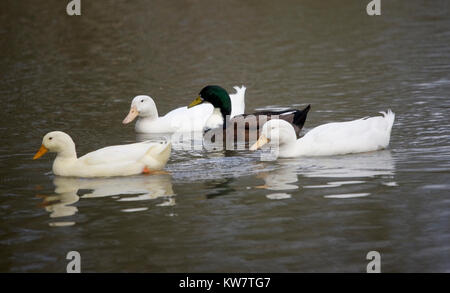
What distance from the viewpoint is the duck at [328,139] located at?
31.6 ft

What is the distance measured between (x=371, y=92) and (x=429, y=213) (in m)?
6.84

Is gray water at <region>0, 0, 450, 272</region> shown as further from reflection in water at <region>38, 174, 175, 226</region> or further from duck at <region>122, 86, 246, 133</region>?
duck at <region>122, 86, 246, 133</region>

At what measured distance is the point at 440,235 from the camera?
6.71 m

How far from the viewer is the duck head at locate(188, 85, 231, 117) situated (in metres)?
12.0

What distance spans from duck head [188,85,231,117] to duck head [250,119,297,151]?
2.41 m

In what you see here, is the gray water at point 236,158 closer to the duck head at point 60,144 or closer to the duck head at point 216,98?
the duck head at point 60,144

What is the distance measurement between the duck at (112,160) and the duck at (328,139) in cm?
125

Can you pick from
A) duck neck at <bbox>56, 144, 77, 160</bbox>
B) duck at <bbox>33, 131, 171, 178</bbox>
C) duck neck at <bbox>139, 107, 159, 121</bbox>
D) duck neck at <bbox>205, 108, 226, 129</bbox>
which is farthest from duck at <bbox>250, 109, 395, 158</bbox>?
duck neck at <bbox>139, 107, 159, 121</bbox>

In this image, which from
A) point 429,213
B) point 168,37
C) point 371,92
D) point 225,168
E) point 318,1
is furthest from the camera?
point 318,1

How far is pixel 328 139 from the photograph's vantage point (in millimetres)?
9602

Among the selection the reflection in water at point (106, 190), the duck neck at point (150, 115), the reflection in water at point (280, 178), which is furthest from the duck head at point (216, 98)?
the reflection in water at point (106, 190)

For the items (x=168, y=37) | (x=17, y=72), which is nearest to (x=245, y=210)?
(x=17, y=72)
